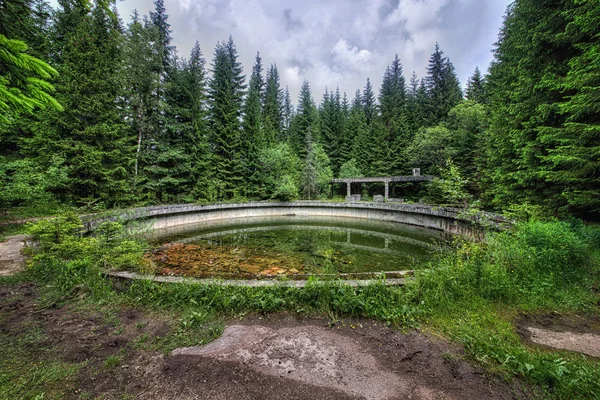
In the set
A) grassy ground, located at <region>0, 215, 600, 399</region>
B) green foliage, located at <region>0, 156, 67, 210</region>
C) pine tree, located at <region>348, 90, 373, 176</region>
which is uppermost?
pine tree, located at <region>348, 90, 373, 176</region>

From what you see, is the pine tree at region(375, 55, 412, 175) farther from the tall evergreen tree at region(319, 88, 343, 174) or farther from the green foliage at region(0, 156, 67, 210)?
the green foliage at region(0, 156, 67, 210)

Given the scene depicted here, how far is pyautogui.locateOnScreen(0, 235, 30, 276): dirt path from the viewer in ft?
13.9

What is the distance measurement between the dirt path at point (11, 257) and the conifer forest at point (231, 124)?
2.19 metres

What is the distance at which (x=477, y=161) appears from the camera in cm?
1609

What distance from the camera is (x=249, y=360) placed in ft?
7.21

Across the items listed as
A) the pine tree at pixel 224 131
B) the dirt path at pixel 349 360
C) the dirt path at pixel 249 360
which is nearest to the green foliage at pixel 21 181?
the dirt path at pixel 249 360

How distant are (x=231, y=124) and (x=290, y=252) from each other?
1660cm

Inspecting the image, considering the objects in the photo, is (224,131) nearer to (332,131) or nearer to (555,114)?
(332,131)

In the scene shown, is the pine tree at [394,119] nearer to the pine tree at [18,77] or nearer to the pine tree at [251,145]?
the pine tree at [251,145]

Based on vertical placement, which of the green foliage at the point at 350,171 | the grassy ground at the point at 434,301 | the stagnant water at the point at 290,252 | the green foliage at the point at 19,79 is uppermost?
the green foliage at the point at 350,171

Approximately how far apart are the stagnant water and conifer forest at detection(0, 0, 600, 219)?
3.45 meters

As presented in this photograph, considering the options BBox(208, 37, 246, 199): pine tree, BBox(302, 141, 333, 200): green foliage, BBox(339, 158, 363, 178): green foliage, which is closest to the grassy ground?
BBox(208, 37, 246, 199): pine tree

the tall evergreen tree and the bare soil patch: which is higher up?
the tall evergreen tree

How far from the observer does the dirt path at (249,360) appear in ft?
6.03
